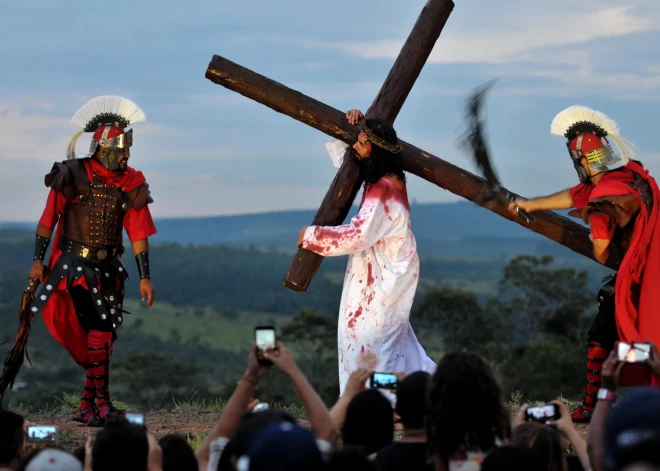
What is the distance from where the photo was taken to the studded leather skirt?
7.59 meters

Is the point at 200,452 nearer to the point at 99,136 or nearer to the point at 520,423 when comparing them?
the point at 520,423

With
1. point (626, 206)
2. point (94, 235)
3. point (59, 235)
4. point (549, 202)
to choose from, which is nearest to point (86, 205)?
point (94, 235)

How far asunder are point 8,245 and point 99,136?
74816mm

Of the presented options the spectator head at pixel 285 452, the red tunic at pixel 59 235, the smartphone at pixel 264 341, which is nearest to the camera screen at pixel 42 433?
the smartphone at pixel 264 341

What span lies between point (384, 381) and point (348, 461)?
1.34 meters

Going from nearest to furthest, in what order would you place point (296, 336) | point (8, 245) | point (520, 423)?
point (520, 423) < point (296, 336) < point (8, 245)

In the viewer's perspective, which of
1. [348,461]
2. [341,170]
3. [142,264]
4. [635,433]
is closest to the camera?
[635,433]

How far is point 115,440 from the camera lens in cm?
378

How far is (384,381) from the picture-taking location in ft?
14.9

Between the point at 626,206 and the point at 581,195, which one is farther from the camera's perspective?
the point at 581,195

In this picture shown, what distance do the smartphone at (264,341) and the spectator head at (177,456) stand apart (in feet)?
1.48

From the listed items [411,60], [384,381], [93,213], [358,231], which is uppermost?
[411,60]

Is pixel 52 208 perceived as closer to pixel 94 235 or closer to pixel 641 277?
pixel 94 235

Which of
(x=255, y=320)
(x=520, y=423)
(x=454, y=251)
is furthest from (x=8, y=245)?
(x=520, y=423)
